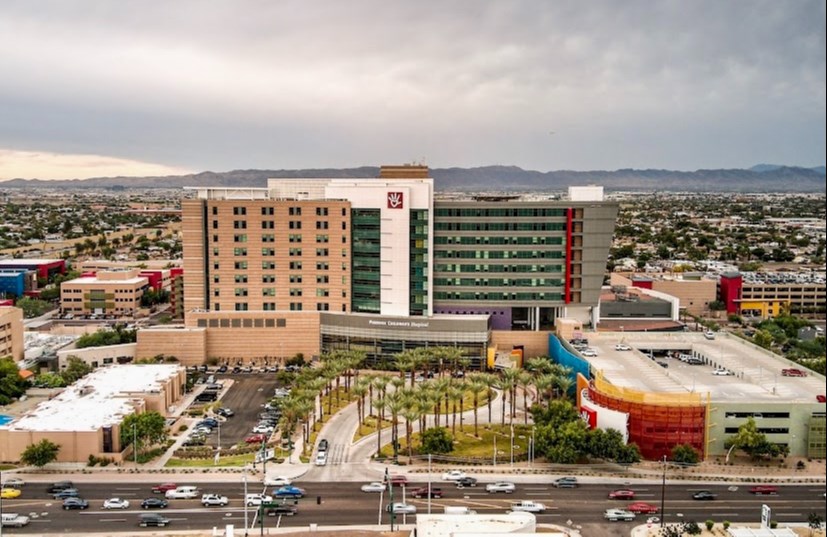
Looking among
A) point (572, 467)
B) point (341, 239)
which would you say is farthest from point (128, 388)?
point (572, 467)

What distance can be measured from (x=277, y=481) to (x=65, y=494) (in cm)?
1625

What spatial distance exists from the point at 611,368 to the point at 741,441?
17911 mm

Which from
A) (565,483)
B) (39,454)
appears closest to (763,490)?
(565,483)

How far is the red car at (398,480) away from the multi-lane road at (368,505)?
77 cm

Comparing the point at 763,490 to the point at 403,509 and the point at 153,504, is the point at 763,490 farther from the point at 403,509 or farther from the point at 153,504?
the point at 153,504

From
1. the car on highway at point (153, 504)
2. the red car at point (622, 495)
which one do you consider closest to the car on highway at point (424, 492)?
the red car at point (622, 495)

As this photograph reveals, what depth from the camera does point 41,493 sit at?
197 feet

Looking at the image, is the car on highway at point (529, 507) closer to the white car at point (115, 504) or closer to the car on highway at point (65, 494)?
the white car at point (115, 504)

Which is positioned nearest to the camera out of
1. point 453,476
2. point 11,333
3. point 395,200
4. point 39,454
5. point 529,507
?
point 529,507

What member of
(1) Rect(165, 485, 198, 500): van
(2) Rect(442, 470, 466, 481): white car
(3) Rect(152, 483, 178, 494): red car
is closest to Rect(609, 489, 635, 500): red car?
(2) Rect(442, 470, 466, 481): white car

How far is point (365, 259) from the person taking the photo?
104500mm

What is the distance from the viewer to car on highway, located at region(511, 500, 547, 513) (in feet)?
186

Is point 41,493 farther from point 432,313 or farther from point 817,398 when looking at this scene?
point 817,398

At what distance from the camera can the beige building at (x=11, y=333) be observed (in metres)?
93.0
